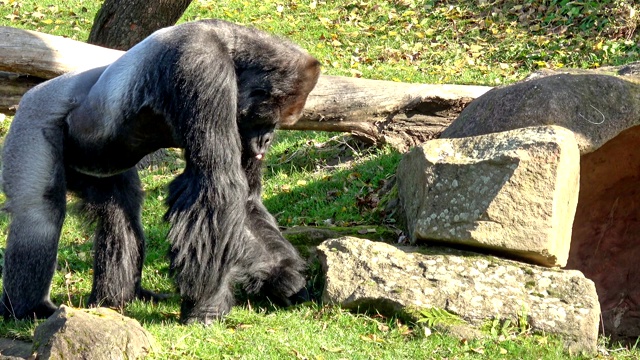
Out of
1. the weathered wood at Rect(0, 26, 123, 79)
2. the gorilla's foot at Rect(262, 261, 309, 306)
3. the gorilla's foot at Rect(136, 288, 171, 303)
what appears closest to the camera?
the gorilla's foot at Rect(262, 261, 309, 306)

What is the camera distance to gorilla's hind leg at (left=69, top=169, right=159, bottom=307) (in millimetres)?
5246

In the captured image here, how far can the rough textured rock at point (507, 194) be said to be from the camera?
481 centimetres

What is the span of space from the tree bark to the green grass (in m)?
1.31

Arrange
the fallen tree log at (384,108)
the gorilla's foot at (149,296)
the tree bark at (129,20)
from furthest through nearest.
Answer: the tree bark at (129,20) → the fallen tree log at (384,108) → the gorilla's foot at (149,296)

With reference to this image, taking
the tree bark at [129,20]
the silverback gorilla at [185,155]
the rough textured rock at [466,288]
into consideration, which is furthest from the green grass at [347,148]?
the tree bark at [129,20]

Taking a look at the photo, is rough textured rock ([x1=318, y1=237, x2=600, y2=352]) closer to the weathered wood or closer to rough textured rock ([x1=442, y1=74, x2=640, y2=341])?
rough textured rock ([x1=442, y1=74, x2=640, y2=341])

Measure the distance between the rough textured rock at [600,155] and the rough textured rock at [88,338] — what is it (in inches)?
112

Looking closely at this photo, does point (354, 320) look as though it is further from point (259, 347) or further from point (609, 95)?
point (609, 95)

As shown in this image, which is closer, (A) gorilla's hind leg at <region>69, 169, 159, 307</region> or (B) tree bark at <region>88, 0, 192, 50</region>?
(A) gorilla's hind leg at <region>69, 169, 159, 307</region>

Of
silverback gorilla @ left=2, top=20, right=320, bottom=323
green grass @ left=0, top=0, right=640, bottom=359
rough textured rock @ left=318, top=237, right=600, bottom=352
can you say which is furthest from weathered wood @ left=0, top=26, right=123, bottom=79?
rough textured rock @ left=318, top=237, right=600, bottom=352

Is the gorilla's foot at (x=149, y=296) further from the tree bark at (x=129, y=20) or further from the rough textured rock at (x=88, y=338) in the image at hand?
the tree bark at (x=129, y=20)

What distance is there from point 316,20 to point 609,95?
22.6 ft

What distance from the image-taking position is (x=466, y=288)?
470cm

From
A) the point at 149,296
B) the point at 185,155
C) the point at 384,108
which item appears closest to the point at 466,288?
the point at 185,155
